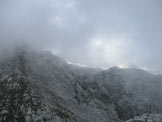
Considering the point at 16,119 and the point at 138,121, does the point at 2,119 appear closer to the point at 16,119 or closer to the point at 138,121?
the point at 16,119

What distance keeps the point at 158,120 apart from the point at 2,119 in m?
164

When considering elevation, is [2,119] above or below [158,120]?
below

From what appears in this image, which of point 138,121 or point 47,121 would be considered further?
point 47,121

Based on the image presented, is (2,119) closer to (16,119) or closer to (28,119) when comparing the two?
(16,119)

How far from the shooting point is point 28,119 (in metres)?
198

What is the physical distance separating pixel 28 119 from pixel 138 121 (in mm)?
131116

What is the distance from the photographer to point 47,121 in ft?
656

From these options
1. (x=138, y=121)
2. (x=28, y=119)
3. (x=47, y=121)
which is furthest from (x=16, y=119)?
(x=138, y=121)

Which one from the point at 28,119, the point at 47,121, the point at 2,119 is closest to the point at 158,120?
the point at 47,121

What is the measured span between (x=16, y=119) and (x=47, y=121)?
34701 mm

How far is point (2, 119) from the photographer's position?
197m

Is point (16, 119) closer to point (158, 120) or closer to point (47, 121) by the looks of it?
point (47, 121)

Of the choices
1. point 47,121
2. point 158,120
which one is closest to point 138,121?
point 158,120

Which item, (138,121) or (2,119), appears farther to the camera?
(2,119)
